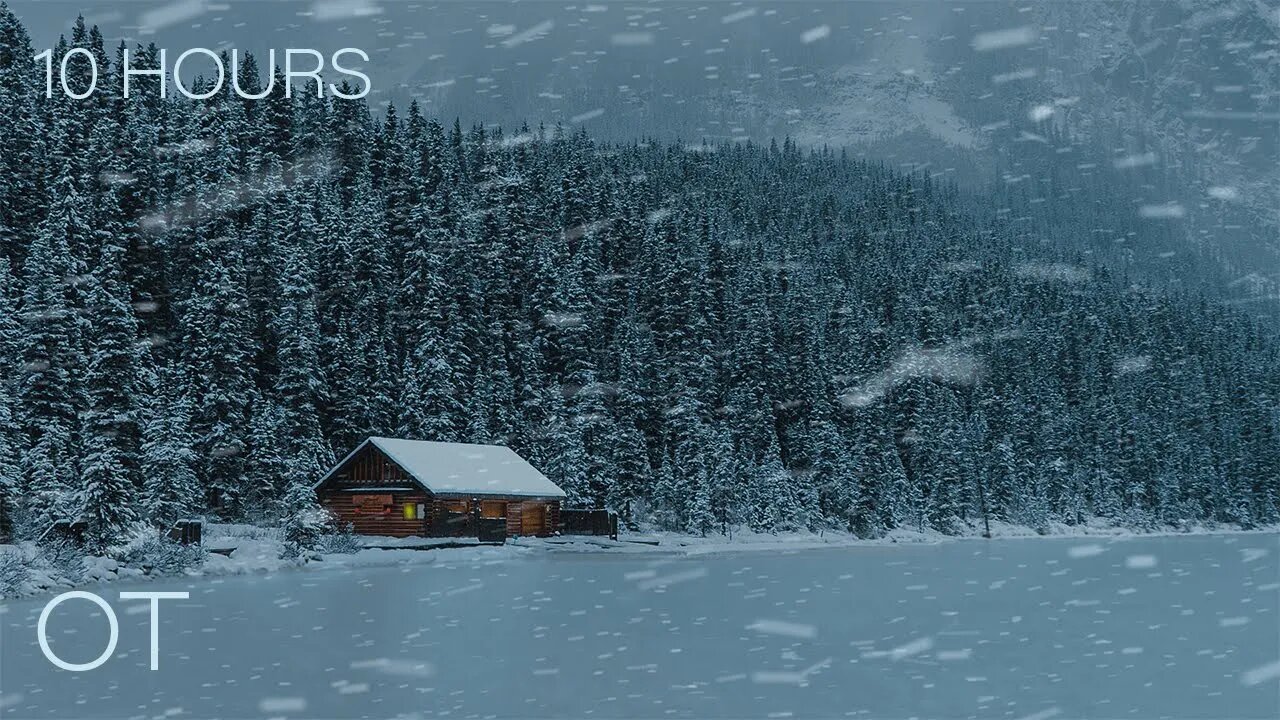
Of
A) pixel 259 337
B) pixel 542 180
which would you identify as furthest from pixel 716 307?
pixel 259 337

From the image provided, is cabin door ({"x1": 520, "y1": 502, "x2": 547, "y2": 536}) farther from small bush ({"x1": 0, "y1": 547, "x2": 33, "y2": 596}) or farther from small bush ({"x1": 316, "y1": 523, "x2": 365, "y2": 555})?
small bush ({"x1": 0, "y1": 547, "x2": 33, "y2": 596})

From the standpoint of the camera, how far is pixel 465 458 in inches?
2336

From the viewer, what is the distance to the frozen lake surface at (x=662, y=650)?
1466cm

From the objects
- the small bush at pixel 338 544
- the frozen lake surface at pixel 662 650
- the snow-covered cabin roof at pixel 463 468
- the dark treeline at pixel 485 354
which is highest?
the dark treeline at pixel 485 354

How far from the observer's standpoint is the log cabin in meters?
55.5

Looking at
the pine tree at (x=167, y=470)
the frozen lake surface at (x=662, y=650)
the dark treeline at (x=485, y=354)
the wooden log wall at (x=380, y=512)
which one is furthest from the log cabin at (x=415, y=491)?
the frozen lake surface at (x=662, y=650)

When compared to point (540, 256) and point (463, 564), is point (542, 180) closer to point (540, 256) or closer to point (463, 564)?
point (540, 256)

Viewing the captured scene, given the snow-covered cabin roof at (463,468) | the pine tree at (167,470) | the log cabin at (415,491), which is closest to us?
the pine tree at (167,470)

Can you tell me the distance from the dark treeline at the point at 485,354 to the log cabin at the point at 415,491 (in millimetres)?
2543

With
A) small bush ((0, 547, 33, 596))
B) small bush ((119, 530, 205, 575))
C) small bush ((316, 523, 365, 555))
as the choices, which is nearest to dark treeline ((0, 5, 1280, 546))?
small bush ((119, 530, 205, 575))

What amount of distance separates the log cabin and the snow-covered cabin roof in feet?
0.17

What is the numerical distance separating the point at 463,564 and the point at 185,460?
12797 millimetres

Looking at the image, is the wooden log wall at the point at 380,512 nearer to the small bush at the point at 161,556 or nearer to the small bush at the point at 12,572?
the small bush at the point at 161,556

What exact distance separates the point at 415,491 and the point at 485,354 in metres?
21.2
